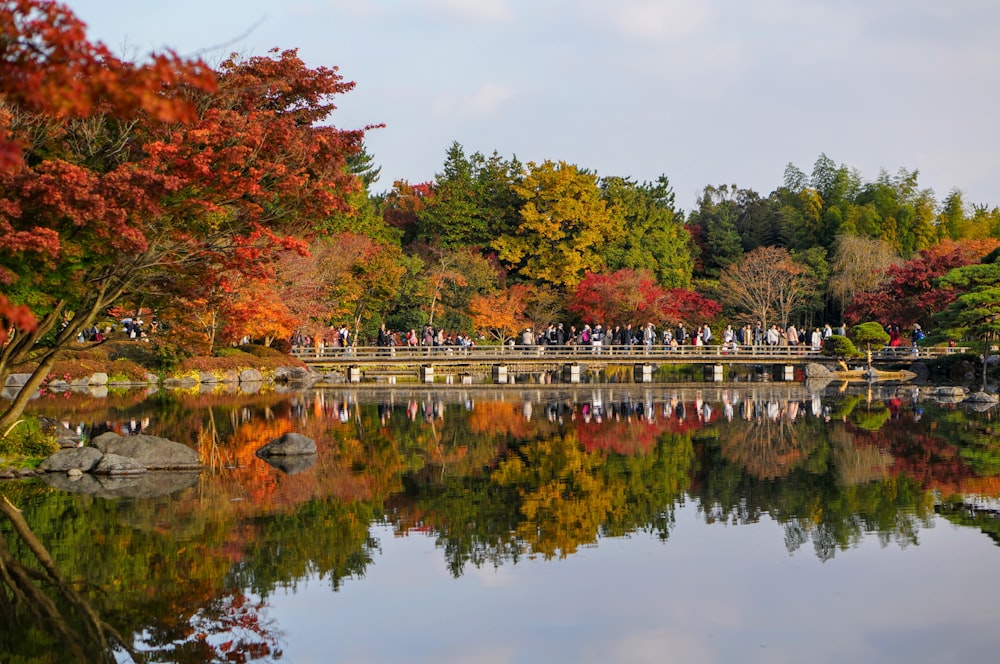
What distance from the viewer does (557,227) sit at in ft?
163

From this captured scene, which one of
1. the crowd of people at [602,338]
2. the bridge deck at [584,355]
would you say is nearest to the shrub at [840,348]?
the bridge deck at [584,355]

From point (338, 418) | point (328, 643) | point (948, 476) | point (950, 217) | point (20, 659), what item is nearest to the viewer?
point (20, 659)

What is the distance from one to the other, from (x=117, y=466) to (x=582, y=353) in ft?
90.0

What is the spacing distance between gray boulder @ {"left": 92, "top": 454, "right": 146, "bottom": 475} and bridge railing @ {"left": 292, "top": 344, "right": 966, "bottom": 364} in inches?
947

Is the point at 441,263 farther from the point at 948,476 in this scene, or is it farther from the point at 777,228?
the point at 948,476

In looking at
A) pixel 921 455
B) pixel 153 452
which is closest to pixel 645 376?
pixel 921 455

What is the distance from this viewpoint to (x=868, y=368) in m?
38.7

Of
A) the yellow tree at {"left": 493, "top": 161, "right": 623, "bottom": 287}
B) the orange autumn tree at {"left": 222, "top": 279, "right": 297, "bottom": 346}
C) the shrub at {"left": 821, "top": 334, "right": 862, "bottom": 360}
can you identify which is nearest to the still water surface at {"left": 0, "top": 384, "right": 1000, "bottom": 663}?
the orange autumn tree at {"left": 222, "top": 279, "right": 297, "bottom": 346}

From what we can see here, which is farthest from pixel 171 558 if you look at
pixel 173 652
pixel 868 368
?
pixel 868 368

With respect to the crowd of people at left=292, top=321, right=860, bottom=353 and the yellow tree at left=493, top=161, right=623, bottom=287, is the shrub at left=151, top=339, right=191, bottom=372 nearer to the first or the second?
the crowd of people at left=292, top=321, right=860, bottom=353

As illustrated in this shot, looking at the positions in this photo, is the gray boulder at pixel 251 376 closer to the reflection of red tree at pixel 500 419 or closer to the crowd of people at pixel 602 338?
the crowd of people at pixel 602 338

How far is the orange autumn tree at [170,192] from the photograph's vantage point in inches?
486

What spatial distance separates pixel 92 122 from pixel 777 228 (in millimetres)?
52416

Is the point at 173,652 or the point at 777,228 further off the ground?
the point at 777,228
